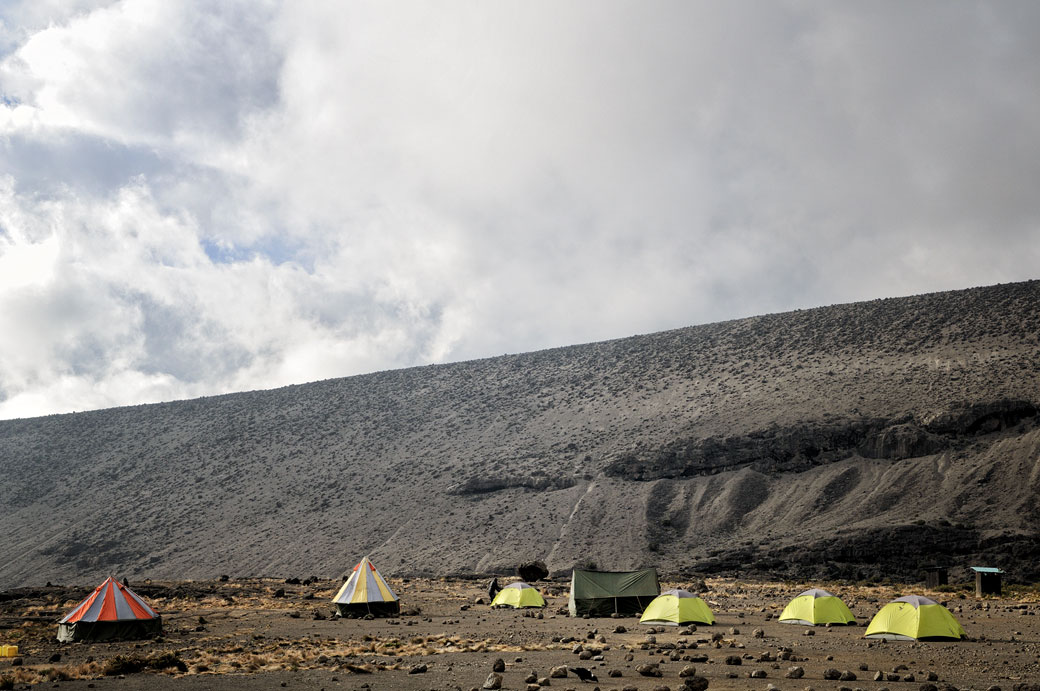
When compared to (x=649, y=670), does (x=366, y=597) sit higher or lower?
higher

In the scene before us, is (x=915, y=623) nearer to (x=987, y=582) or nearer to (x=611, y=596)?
(x=611, y=596)

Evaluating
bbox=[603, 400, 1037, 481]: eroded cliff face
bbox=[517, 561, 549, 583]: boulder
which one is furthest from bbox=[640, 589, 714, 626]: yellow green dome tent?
bbox=[603, 400, 1037, 481]: eroded cliff face

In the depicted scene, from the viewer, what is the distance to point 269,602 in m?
36.9

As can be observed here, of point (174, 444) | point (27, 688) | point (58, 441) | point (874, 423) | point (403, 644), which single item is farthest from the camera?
point (58, 441)

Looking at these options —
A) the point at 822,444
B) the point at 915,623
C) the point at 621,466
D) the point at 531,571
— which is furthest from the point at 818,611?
the point at 621,466

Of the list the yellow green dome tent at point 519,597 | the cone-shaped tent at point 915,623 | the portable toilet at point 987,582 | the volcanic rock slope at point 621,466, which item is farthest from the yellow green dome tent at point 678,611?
the volcanic rock slope at point 621,466

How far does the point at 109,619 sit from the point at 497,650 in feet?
40.6

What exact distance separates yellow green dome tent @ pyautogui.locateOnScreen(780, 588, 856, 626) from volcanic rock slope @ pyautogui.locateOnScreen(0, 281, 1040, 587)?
20.9m

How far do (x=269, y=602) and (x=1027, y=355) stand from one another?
2156 inches

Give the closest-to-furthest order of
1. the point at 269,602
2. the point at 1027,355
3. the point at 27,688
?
the point at 27,688 < the point at 269,602 < the point at 1027,355

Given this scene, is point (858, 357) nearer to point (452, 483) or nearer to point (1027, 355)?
point (1027, 355)

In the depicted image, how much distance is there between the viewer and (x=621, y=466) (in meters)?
62.4

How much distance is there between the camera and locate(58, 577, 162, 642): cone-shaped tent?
81.9ft

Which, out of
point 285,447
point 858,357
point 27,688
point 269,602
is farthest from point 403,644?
point 285,447
